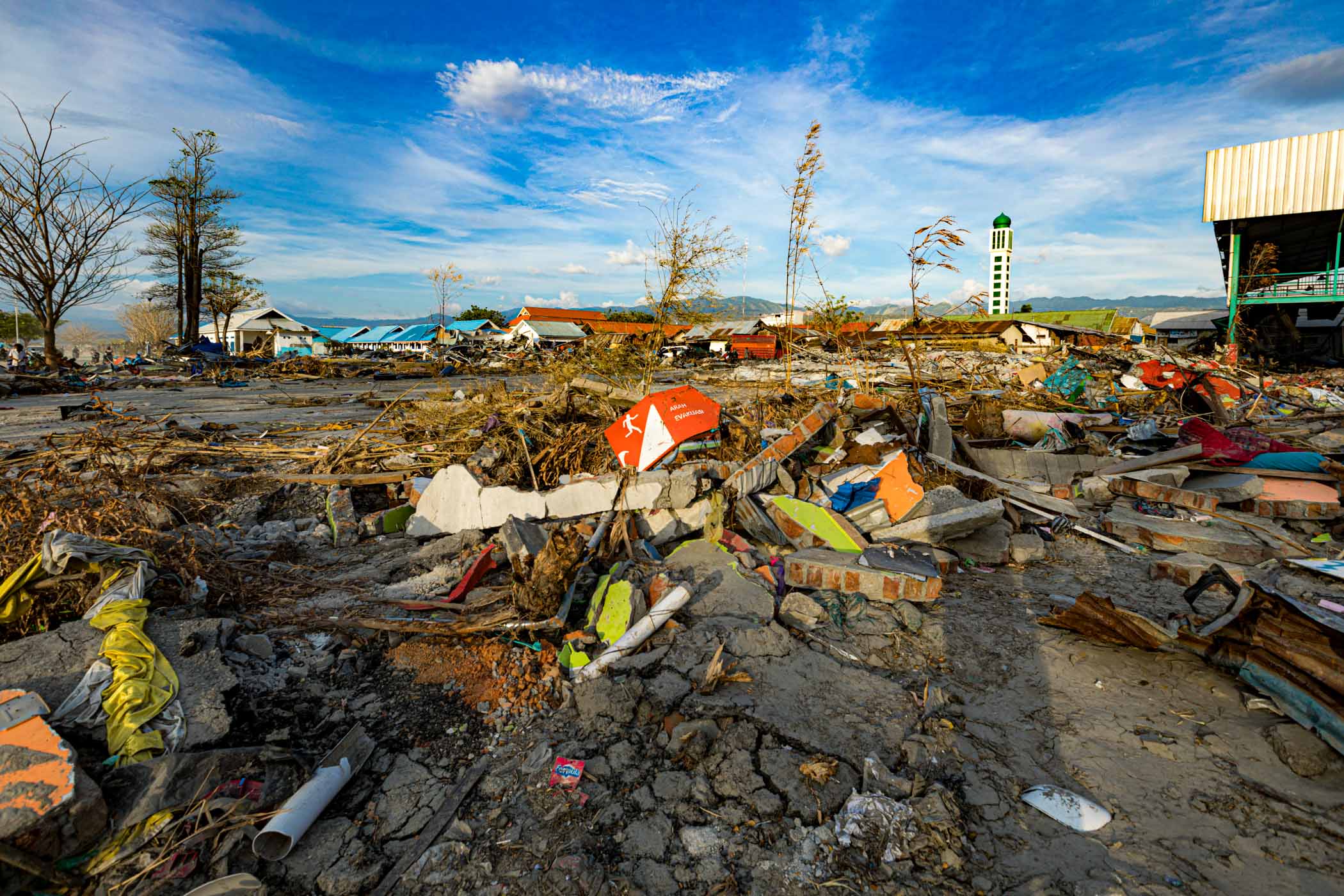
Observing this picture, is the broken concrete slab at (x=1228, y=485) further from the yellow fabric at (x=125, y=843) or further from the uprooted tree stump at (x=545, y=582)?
the yellow fabric at (x=125, y=843)

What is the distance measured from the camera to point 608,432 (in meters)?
5.80

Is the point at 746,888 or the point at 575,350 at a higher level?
the point at 575,350

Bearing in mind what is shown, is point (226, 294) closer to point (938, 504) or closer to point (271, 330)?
point (271, 330)

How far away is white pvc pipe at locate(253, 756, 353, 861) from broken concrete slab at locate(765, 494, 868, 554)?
3664 millimetres

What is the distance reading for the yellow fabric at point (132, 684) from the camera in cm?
239

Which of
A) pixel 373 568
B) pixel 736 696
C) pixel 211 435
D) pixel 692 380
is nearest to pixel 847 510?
pixel 736 696

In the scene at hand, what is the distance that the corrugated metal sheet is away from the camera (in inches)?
834

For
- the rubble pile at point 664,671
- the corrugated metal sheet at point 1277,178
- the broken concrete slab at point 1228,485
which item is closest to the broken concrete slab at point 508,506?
the rubble pile at point 664,671

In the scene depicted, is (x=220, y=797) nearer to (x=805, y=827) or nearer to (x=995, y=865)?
(x=805, y=827)

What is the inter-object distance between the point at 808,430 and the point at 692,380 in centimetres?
1292

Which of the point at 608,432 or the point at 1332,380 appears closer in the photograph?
the point at 608,432

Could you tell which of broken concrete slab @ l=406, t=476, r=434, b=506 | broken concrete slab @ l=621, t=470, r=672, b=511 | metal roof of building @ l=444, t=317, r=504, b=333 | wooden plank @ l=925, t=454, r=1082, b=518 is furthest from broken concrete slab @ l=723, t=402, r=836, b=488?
metal roof of building @ l=444, t=317, r=504, b=333

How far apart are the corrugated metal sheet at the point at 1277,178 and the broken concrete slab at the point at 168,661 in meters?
32.3

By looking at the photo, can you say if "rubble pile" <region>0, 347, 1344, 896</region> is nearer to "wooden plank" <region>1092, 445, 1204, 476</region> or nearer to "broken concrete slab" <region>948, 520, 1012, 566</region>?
"broken concrete slab" <region>948, 520, 1012, 566</region>
